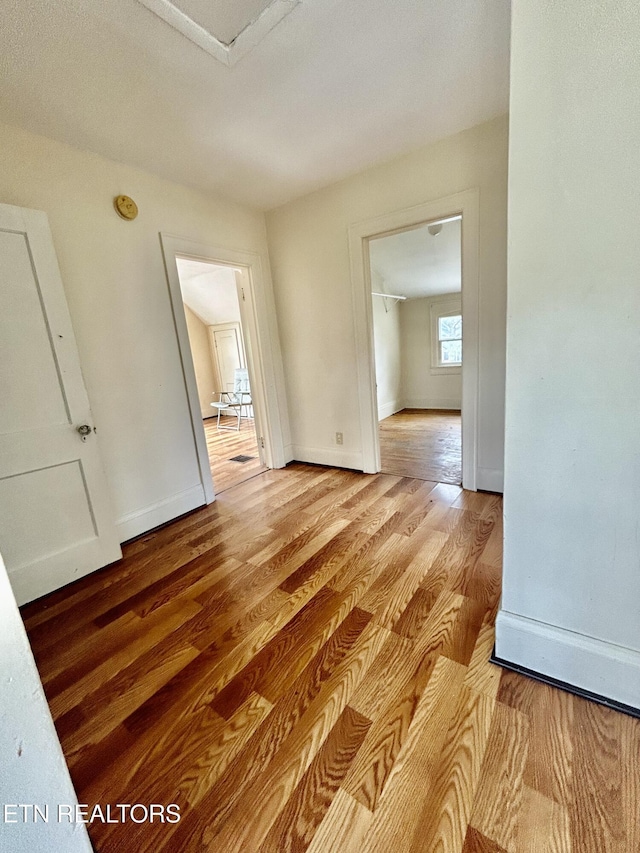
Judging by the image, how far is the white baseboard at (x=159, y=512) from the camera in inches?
89.6

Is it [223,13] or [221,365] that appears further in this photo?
[221,365]

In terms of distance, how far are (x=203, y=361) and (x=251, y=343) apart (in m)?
3.82

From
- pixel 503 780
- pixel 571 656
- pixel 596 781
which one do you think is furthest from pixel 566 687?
pixel 503 780

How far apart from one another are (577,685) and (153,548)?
2.20m

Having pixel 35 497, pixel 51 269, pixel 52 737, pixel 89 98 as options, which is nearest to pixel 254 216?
pixel 89 98

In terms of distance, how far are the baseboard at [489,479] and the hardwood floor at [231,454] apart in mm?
2008

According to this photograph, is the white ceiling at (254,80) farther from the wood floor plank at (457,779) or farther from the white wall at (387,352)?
the white wall at (387,352)

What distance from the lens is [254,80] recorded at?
160cm

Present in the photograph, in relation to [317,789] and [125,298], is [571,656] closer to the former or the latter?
[317,789]

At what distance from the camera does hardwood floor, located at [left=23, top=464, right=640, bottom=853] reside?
2.68 feet

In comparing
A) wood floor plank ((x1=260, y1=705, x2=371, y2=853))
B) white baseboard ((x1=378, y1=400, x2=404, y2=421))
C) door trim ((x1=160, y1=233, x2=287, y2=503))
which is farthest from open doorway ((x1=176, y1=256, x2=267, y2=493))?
wood floor plank ((x1=260, y1=705, x2=371, y2=853))

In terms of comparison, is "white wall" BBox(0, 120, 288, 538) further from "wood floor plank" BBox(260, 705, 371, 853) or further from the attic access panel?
"wood floor plank" BBox(260, 705, 371, 853)

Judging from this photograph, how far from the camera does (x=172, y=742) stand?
3.40 ft

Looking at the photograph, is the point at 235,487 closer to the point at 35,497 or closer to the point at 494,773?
the point at 35,497
